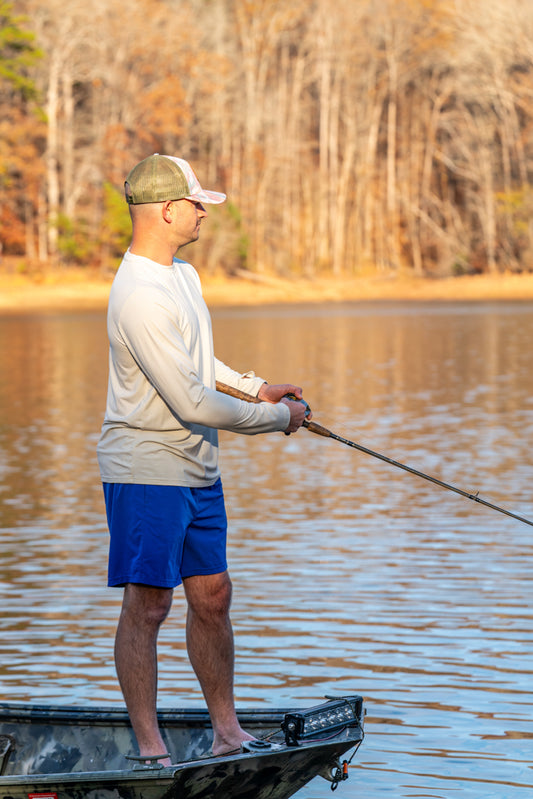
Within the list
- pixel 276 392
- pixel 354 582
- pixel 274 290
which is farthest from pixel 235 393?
pixel 274 290

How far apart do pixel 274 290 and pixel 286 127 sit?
48.4 ft

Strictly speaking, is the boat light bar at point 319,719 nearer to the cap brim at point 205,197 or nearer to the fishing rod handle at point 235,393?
the fishing rod handle at point 235,393

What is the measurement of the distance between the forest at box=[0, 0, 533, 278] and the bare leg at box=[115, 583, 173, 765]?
171 ft

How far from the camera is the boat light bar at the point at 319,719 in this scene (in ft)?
15.1

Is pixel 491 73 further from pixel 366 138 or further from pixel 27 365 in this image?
pixel 27 365

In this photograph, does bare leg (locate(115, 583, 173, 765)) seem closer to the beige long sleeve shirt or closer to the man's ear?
the beige long sleeve shirt

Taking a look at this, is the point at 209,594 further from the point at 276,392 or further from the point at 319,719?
the point at 276,392

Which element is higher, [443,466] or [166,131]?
[166,131]

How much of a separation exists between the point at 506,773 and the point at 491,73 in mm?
65545

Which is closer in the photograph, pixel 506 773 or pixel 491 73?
pixel 506 773

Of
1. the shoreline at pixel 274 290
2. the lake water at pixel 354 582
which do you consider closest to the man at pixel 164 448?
the lake water at pixel 354 582

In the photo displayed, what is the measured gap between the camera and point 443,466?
1362cm

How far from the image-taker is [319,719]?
470cm

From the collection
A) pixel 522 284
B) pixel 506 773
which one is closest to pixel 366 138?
pixel 522 284
